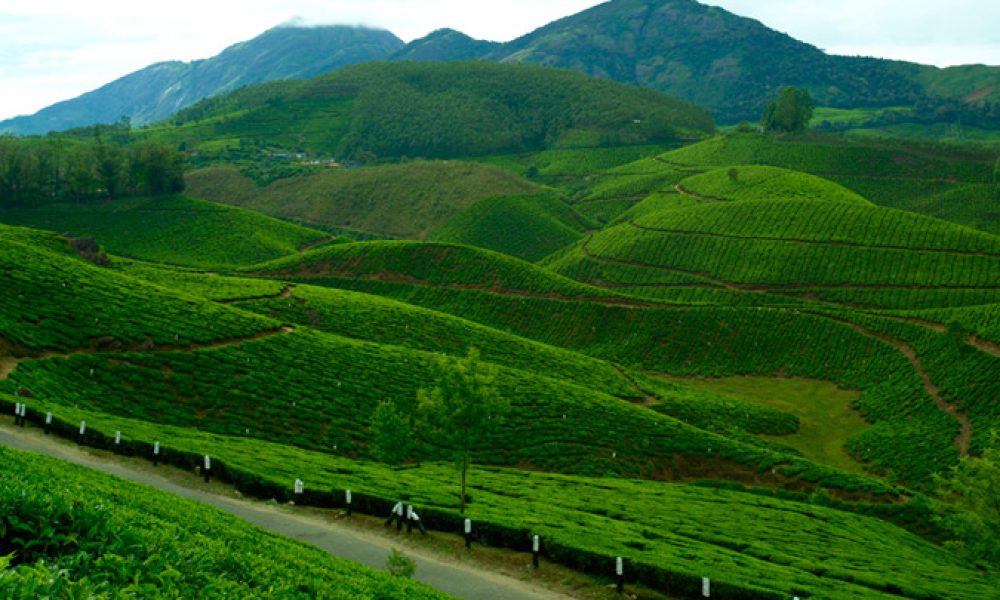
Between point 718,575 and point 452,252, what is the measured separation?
468 ft

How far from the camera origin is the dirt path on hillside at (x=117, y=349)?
54.3 meters

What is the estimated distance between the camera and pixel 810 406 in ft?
368

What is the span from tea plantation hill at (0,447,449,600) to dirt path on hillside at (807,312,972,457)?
91307mm

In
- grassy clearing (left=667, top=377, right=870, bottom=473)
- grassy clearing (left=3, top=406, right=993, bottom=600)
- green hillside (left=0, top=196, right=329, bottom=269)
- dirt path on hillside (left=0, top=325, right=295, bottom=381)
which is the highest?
green hillside (left=0, top=196, right=329, bottom=269)

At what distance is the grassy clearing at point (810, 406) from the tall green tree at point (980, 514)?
2801 centimetres

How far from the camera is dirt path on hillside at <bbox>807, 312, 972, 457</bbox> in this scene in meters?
90.8

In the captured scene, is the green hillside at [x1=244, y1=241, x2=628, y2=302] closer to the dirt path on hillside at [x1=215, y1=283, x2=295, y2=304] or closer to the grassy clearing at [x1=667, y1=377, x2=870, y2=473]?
the grassy clearing at [x1=667, y1=377, x2=870, y2=473]

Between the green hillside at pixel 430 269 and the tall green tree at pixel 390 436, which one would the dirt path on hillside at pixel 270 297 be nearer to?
the green hillside at pixel 430 269

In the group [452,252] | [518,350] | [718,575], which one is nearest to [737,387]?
[518,350]

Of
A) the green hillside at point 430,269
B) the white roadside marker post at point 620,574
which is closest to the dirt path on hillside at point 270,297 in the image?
the green hillside at point 430,269

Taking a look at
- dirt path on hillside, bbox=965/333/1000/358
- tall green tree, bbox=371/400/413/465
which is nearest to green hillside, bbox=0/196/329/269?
tall green tree, bbox=371/400/413/465

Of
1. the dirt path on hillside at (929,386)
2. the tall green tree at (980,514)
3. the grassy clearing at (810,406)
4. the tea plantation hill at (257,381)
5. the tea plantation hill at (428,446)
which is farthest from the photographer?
the grassy clearing at (810,406)

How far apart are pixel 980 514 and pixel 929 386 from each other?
57.1 metres

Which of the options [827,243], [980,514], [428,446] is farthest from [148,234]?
[980,514]
